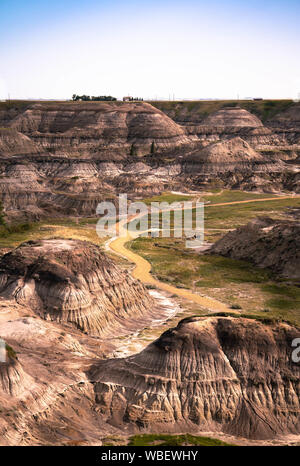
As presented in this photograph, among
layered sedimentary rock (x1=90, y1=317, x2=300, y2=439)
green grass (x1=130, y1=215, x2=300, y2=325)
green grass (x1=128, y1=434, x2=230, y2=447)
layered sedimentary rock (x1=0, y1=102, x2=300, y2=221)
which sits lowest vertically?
green grass (x1=130, y1=215, x2=300, y2=325)

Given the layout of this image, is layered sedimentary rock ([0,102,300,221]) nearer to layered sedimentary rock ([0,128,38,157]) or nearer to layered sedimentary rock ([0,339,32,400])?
layered sedimentary rock ([0,128,38,157])

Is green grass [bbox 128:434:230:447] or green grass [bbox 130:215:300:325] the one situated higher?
green grass [bbox 128:434:230:447]

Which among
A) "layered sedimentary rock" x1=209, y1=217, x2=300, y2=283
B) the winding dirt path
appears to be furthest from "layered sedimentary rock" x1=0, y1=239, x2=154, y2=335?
"layered sedimentary rock" x1=209, y1=217, x2=300, y2=283

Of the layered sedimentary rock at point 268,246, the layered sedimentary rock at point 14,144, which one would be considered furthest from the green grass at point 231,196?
the layered sedimentary rock at point 14,144

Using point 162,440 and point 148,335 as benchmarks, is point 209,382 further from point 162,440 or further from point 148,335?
point 148,335

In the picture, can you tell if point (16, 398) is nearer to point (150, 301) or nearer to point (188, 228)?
point (150, 301)

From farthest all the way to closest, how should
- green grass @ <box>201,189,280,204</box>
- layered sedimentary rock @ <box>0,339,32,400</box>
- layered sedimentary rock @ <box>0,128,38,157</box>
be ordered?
layered sedimentary rock @ <box>0,128,38,157</box> → green grass @ <box>201,189,280,204</box> → layered sedimentary rock @ <box>0,339,32,400</box>

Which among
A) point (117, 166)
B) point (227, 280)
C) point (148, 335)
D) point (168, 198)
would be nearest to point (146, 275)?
point (227, 280)
